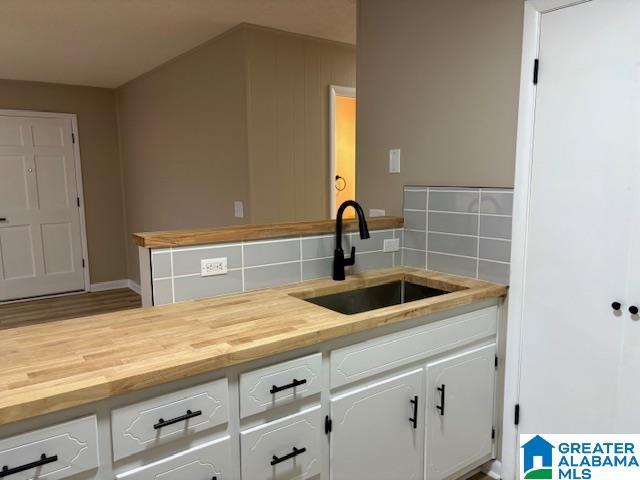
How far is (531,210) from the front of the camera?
1919 mm

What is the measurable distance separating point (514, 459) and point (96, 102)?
216 inches

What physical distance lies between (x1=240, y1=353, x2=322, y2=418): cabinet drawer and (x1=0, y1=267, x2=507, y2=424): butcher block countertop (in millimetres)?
68

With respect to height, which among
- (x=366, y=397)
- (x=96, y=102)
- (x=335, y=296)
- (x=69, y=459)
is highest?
(x=96, y=102)

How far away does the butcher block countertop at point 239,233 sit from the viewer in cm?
167

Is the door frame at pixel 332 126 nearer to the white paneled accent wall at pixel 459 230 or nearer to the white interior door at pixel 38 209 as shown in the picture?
the white paneled accent wall at pixel 459 230

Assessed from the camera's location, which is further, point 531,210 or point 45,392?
point 531,210

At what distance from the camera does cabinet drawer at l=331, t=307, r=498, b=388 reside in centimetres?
154

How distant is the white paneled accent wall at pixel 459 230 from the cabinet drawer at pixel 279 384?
1029 mm

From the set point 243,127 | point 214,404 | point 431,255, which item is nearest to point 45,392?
point 214,404

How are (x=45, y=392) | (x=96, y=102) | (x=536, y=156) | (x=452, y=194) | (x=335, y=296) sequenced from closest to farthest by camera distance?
1. (x=45, y=392)
2. (x=536, y=156)
3. (x=335, y=296)
4. (x=452, y=194)
5. (x=96, y=102)

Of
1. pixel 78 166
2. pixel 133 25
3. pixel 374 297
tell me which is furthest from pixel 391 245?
pixel 78 166

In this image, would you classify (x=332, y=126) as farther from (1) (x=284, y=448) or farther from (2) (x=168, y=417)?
(2) (x=168, y=417)

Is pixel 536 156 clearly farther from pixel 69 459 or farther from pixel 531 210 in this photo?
pixel 69 459

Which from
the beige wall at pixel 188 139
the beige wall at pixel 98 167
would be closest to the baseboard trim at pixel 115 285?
the beige wall at pixel 98 167
